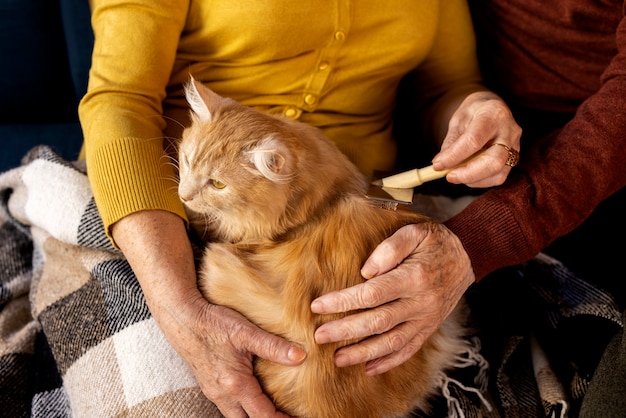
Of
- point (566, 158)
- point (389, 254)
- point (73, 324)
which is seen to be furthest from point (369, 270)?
point (73, 324)

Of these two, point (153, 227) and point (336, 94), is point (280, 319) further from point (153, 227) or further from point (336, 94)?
point (336, 94)

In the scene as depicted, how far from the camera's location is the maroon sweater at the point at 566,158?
1.11 metres

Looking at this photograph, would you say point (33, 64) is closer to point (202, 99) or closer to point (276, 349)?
point (202, 99)

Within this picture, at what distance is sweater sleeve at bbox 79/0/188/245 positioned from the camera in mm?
1052

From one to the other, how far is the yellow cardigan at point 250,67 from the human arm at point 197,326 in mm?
64

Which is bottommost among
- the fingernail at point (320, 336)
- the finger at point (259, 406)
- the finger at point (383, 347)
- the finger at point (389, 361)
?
the finger at point (259, 406)

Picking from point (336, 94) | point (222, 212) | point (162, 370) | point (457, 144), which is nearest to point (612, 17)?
point (457, 144)

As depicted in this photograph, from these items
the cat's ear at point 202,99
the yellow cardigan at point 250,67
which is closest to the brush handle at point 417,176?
the yellow cardigan at point 250,67

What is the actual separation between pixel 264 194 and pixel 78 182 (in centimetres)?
50

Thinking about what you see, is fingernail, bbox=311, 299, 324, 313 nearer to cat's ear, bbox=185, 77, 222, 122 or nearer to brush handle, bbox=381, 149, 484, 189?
brush handle, bbox=381, 149, 484, 189

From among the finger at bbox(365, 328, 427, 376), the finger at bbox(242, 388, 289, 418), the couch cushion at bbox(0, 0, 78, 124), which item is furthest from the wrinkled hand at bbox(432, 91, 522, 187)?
the couch cushion at bbox(0, 0, 78, 124)

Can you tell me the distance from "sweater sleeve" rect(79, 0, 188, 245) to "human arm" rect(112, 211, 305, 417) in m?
0.06

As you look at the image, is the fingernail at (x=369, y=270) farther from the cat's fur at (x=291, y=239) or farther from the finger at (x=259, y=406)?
the finger at (x=259, y=406)

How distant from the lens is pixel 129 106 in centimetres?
112
